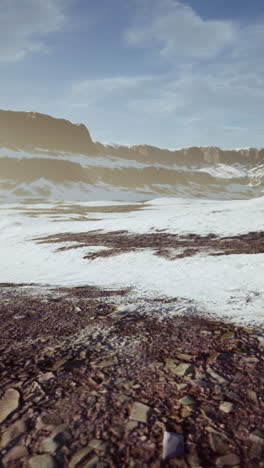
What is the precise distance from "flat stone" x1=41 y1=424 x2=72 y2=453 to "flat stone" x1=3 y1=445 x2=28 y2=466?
0.14 m

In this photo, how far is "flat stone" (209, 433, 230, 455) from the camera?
2.12 meters

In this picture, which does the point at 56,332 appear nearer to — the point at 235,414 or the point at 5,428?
the point at 5,428

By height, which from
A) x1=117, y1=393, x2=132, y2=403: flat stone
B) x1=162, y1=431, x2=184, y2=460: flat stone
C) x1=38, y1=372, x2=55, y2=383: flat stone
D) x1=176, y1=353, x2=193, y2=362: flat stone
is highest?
x1=162, y1=431, x2=184, y2=460: flat stone

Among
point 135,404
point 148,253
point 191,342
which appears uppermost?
point 135,404

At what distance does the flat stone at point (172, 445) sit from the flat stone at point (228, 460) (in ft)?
0.88

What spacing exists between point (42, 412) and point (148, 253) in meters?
13.2

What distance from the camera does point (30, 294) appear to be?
7.94 m

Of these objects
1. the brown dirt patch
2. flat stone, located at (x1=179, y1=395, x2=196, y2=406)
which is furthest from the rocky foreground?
the brown dirt patch

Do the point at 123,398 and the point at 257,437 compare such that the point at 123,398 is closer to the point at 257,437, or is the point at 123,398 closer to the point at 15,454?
the point at 15,454

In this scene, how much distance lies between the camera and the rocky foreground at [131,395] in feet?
6.97

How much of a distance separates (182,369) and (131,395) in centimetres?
81

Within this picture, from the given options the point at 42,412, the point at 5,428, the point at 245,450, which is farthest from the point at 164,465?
the point at 5,428

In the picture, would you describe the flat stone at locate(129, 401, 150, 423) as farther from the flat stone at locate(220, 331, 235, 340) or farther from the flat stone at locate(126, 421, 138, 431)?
the flat stone at locate(220, 331, 235, 340)

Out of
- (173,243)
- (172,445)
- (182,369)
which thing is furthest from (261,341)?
(173,243)
